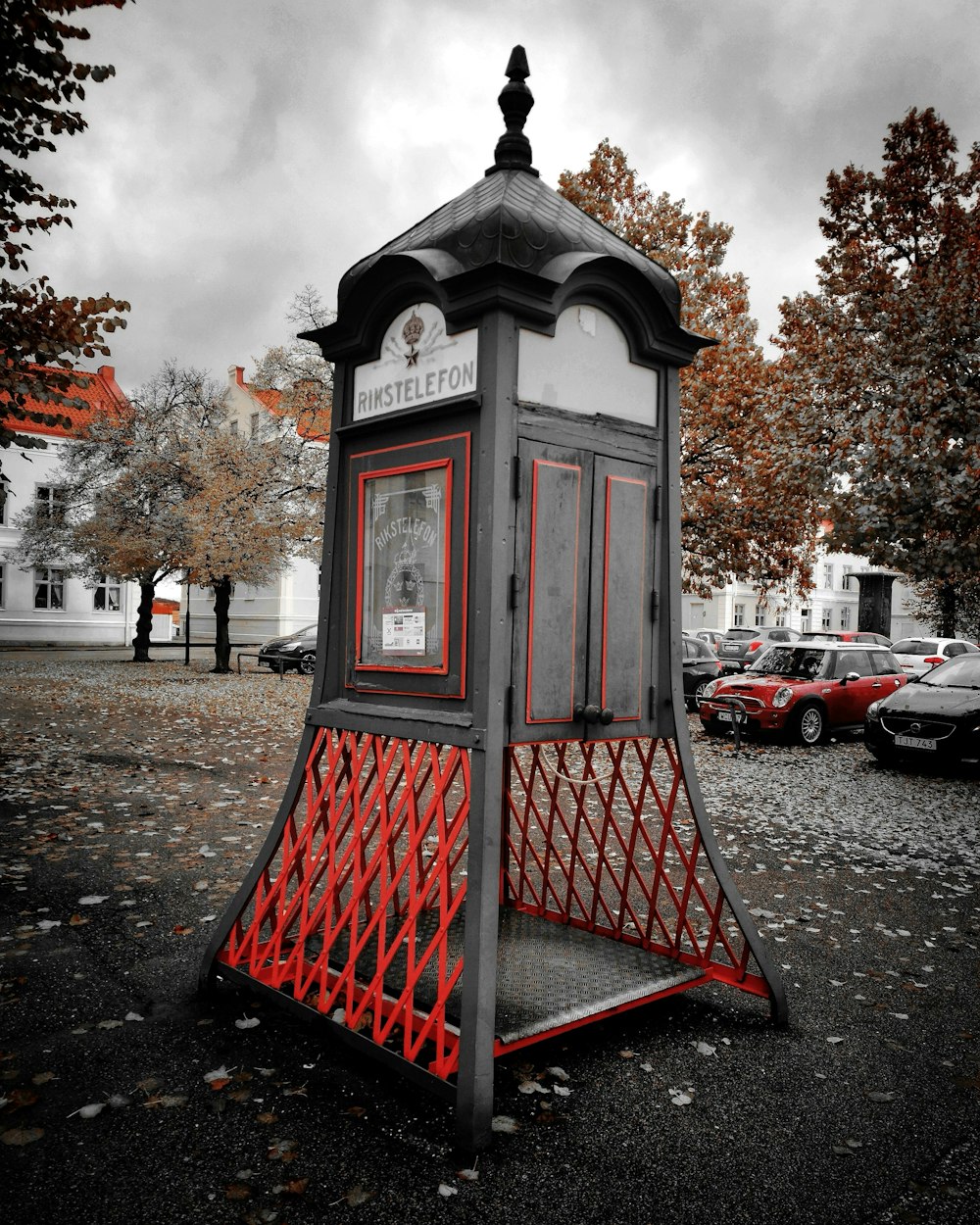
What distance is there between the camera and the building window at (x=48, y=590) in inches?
1476

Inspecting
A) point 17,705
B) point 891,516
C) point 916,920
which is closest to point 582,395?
point 916,920

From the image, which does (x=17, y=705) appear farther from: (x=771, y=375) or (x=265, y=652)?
(x=771, y=375)

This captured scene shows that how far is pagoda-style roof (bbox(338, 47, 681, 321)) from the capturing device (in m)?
3.49

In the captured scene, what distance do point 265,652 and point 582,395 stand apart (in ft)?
76.4

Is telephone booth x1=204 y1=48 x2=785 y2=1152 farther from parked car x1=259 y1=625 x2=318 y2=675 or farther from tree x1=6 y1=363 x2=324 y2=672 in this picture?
parked car x1=259 y1=625 x2=318 y2=675

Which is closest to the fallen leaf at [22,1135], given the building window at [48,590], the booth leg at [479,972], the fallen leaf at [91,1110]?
the fallen leaf at [91,1110]

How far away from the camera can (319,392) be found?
78.0ft

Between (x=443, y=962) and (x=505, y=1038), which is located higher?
(x=443, y=962)

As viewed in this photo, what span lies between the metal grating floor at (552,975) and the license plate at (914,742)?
829 centimetres

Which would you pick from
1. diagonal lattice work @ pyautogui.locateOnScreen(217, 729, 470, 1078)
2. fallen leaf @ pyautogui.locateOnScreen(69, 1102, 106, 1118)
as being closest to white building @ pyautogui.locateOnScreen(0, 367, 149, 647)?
diagonal lattice work @ pyautogui.locateOnScreen(217, 729, 470, 1078)

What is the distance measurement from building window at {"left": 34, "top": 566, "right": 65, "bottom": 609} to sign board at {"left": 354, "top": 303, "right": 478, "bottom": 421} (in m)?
37.2

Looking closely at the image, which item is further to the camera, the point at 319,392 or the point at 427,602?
the point at 319,392

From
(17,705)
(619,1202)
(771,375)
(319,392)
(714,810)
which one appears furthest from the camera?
(319,392)

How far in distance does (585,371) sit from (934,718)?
31.5 ft
